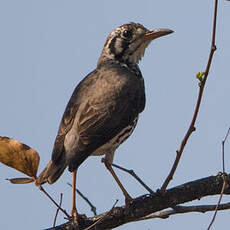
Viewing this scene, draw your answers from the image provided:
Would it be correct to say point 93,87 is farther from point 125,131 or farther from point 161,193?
point 161,193

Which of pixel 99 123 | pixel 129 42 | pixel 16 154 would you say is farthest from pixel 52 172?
pixel 129 42

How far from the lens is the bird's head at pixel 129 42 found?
9.61 meters

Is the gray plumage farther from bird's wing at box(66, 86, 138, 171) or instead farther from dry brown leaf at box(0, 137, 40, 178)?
dry brown leaf at box(0, 137, 40, 178)

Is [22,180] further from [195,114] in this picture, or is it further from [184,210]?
[184,210]

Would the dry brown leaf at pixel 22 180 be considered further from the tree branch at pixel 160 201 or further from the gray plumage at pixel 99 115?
the gray plumage at pixel 99 115

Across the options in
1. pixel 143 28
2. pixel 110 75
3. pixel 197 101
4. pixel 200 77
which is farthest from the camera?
pixel 143 28

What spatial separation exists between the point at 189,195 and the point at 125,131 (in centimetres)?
169

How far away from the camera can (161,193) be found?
256 inches

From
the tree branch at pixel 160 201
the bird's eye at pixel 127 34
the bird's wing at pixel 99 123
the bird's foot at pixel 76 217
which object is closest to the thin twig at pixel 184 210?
the tree branch at pixel 160 201

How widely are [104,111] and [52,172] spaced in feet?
4.27

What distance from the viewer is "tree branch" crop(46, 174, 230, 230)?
6520 millimetres

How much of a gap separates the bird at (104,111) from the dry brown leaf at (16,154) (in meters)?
1.48

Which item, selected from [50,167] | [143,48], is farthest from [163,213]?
[143,48]

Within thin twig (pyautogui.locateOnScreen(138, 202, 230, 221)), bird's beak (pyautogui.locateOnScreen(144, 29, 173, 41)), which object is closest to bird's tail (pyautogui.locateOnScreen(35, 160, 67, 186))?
thin twig (pyautogui.locateOnScreen(138, 202, 230, 221))
